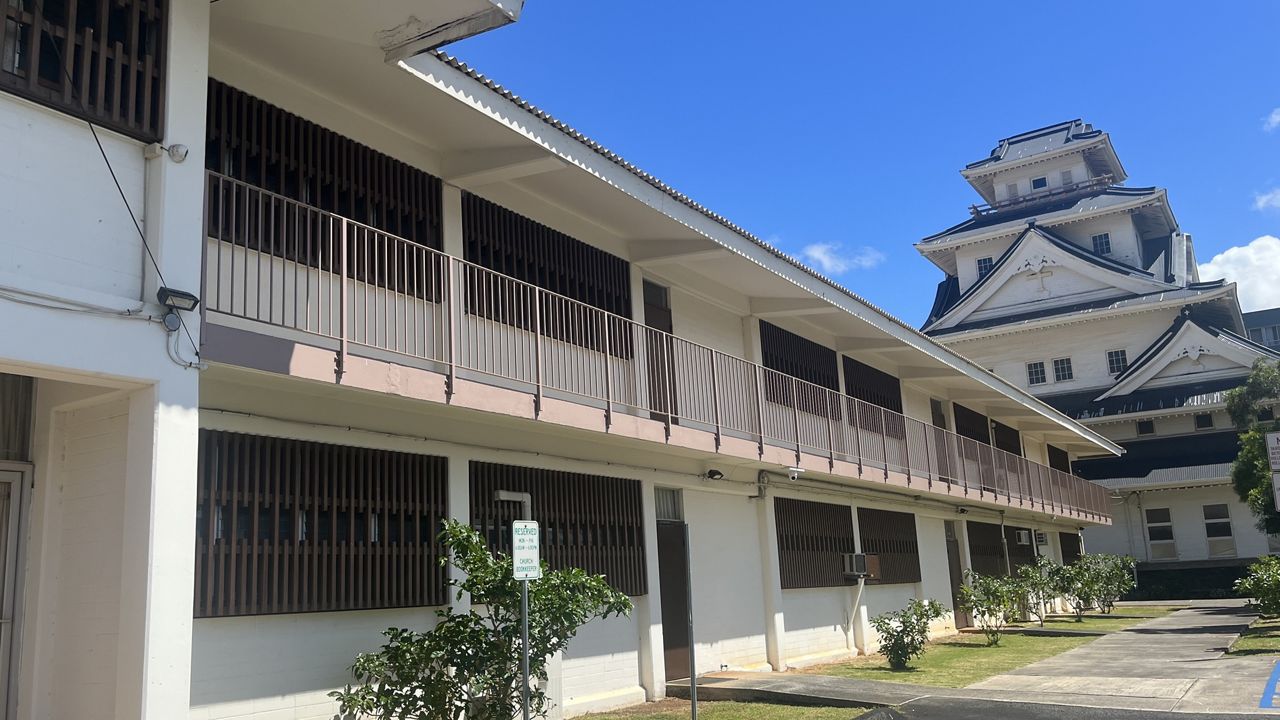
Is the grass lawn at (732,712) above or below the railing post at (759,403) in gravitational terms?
below

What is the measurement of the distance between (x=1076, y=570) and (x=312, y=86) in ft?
84.0

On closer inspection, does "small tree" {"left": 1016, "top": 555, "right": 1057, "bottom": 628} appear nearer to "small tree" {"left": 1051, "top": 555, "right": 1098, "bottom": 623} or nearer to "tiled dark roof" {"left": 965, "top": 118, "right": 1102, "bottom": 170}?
"small tree" {"left": 1051, "top": 555, "right": 1098, "bottom": 623}

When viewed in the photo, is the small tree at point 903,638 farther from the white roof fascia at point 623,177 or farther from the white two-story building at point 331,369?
the white roof fascia at point 623,177

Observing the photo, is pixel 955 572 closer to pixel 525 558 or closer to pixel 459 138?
pixel 459 138

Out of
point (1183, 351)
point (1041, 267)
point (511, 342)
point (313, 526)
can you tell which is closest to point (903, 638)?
point (511, 342)

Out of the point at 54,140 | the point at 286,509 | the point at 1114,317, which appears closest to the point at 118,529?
the point at 286,509

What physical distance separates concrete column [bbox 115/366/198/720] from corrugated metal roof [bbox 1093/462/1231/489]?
1564 inches

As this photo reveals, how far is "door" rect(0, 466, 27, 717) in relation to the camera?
304 inches

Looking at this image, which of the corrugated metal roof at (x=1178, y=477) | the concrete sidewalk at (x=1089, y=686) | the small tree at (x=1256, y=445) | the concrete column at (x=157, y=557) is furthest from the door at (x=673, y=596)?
the corrugated metal roof at (x=1178, y=477)

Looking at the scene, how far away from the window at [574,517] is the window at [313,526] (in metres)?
0.80

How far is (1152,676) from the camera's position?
14953mm

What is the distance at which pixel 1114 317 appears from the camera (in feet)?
151

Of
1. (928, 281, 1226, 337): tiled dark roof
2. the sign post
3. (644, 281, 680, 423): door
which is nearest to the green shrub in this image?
(644, 281, 680, 423): door

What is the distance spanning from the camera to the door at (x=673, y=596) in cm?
1435
